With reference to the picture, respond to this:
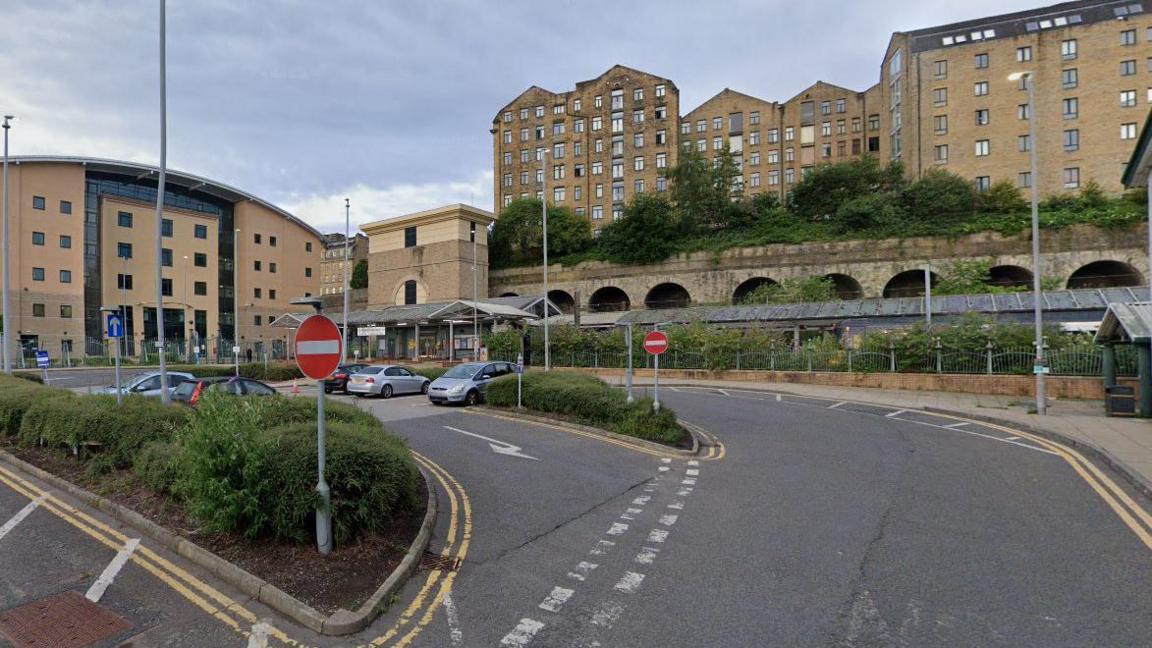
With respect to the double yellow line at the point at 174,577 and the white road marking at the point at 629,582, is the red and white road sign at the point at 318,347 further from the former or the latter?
the white road marking at the point at 629,582

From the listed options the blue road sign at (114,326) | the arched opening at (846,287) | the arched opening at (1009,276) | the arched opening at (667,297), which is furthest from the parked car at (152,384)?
the arched opening at (1009,276)

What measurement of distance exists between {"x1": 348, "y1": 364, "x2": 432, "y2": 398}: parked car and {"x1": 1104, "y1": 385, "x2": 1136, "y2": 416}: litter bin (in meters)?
21.1

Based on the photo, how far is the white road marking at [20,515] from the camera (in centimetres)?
664

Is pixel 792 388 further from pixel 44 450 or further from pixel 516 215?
pixel 516 215

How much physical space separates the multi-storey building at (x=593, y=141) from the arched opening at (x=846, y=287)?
25.7m

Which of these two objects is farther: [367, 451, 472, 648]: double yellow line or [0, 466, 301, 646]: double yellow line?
[0, 466, 301, 646]: double yellow line

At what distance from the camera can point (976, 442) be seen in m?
12.1

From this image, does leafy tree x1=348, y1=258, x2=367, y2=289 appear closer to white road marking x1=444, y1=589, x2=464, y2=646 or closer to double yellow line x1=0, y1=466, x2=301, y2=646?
double yellow line x1=0, y1=466, x2=301, y2=646

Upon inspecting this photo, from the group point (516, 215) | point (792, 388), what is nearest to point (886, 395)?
point (792, 388)

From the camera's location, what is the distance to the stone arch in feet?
175

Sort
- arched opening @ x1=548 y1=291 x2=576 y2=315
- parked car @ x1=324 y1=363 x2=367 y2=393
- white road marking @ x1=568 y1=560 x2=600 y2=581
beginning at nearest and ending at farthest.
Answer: white road marking @ x1=568 y1=560 x2=600 y2=581, parked car @ x1=324 y1=363 x2=367 y2=393, arched opening @ x1=548 y1=291 x2=576 y2=315

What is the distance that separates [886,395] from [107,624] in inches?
891

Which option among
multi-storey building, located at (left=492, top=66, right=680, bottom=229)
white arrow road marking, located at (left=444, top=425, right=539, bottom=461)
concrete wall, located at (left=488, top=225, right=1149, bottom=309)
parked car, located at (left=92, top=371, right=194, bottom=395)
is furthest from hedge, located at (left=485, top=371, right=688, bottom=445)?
multi-storey building, located at (left=492, top=66, right=680, bottom=229)

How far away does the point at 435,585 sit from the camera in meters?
5.08
